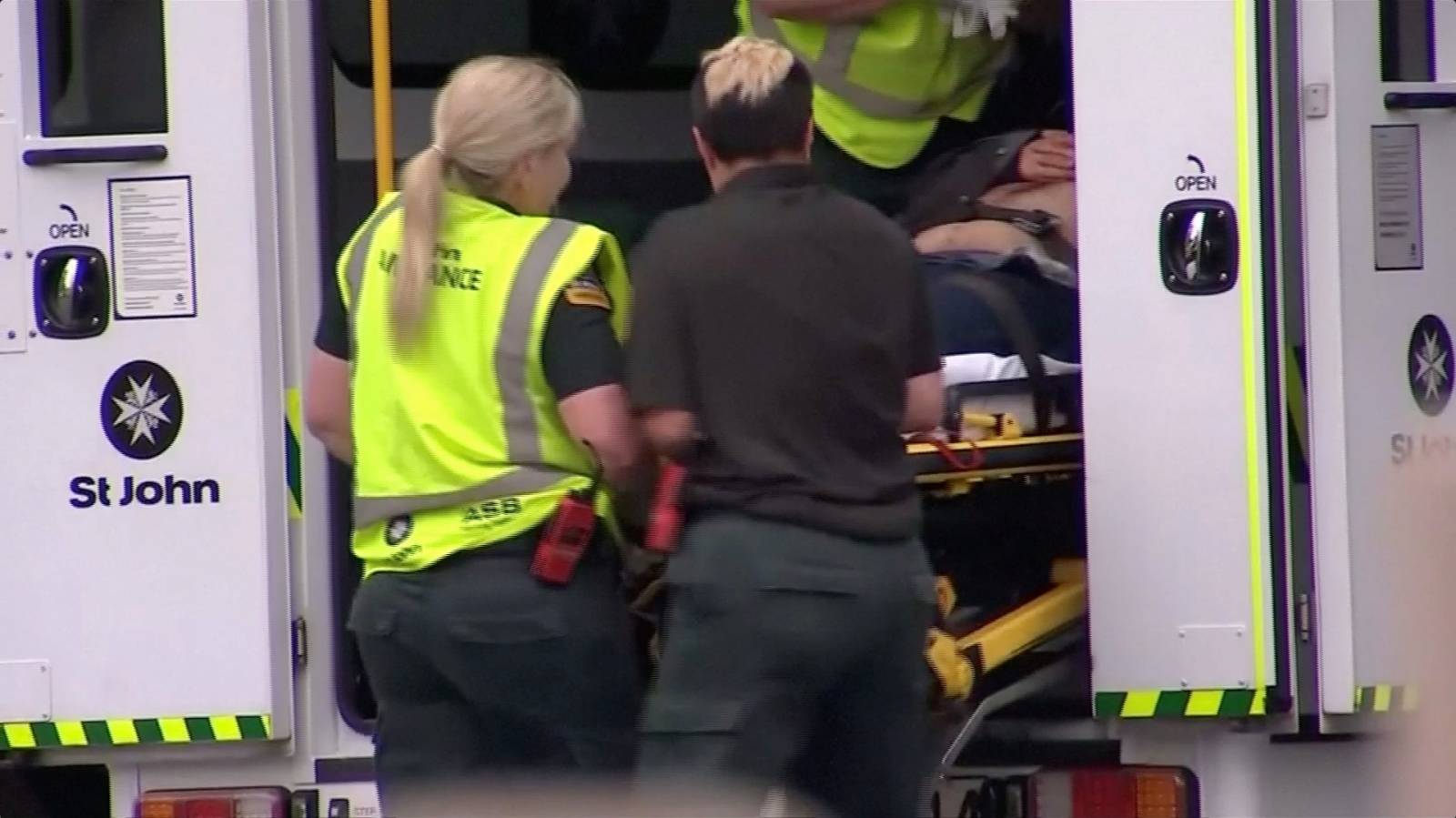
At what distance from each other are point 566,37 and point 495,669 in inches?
83.2

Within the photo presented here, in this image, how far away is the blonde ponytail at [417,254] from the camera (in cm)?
338

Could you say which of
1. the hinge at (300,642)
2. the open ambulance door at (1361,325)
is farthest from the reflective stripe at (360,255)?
the open ambulance door at (1361,325)

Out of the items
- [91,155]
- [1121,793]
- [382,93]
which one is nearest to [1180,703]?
[1121,793]

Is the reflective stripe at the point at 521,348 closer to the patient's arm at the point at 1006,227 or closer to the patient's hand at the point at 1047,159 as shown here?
the patient's arm at the point at 1006,227

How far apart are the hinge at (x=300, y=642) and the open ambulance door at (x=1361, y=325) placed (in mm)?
1469

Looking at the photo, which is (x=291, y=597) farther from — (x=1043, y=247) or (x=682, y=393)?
(x=1043, y=247)

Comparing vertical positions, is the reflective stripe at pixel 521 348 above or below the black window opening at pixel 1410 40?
below

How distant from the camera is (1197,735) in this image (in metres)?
→ 3.93

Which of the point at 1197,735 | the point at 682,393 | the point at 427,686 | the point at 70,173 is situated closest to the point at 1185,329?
the point at 1197,735

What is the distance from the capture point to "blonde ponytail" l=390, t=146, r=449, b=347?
11.1ft

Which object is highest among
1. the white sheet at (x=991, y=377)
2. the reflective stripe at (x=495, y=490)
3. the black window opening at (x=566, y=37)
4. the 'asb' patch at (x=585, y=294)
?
the black window opening at (x=566, y=37)

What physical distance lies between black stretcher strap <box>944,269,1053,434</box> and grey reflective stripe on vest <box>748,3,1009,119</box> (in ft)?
1.97

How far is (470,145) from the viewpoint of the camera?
342cm

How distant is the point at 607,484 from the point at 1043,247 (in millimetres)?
997
